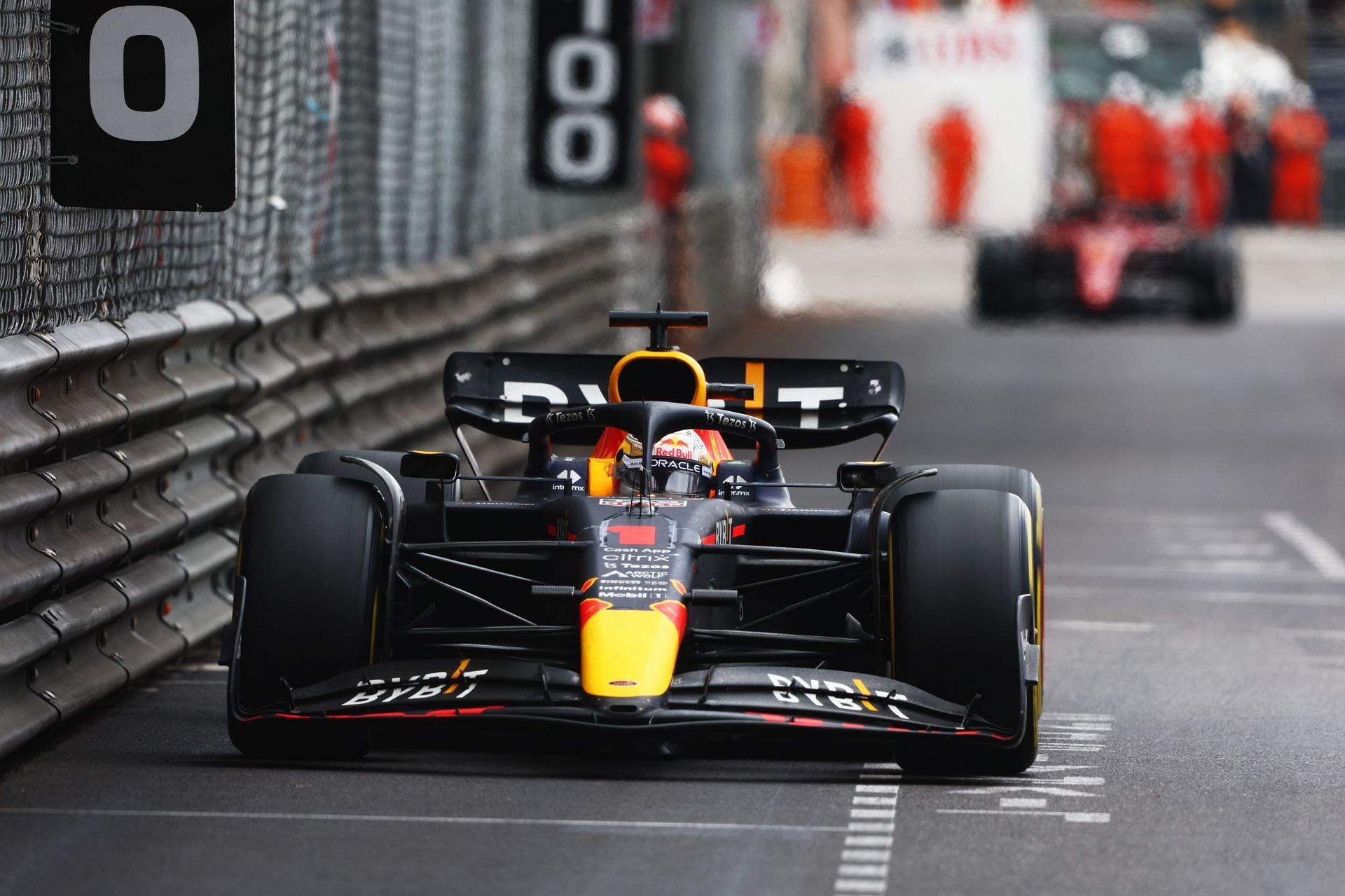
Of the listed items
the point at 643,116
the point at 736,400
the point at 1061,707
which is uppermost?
the point at 643,116

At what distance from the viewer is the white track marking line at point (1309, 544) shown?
12.1 meters

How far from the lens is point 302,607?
6.80 m

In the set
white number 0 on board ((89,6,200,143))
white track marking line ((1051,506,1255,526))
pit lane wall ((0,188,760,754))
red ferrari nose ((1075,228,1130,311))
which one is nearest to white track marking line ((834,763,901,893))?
pit lane wall ((0,188,760,754))

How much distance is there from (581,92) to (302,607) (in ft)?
35.5

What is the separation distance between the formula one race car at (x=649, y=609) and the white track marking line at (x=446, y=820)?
Result: 29 centimetres

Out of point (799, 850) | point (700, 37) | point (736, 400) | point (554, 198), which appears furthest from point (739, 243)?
point (799, 850)

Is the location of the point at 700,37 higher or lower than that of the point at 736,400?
higher

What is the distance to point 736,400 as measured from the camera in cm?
842

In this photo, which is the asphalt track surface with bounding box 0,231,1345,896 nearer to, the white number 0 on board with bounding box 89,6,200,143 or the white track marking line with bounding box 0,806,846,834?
the white track marking line with bounding box 0,806,846,834

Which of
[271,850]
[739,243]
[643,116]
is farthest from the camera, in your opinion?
[739,243]

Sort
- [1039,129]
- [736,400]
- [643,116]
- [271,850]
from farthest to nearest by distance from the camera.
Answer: [1039,129] → [643,116] → [736,400] → [271,850]

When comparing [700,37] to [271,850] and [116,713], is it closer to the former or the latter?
[116,713]

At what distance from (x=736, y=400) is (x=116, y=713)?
2144 millimetres

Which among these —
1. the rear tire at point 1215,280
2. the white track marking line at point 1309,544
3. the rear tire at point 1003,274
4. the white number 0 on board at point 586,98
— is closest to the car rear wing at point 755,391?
the white track marking line at point 1309,544
